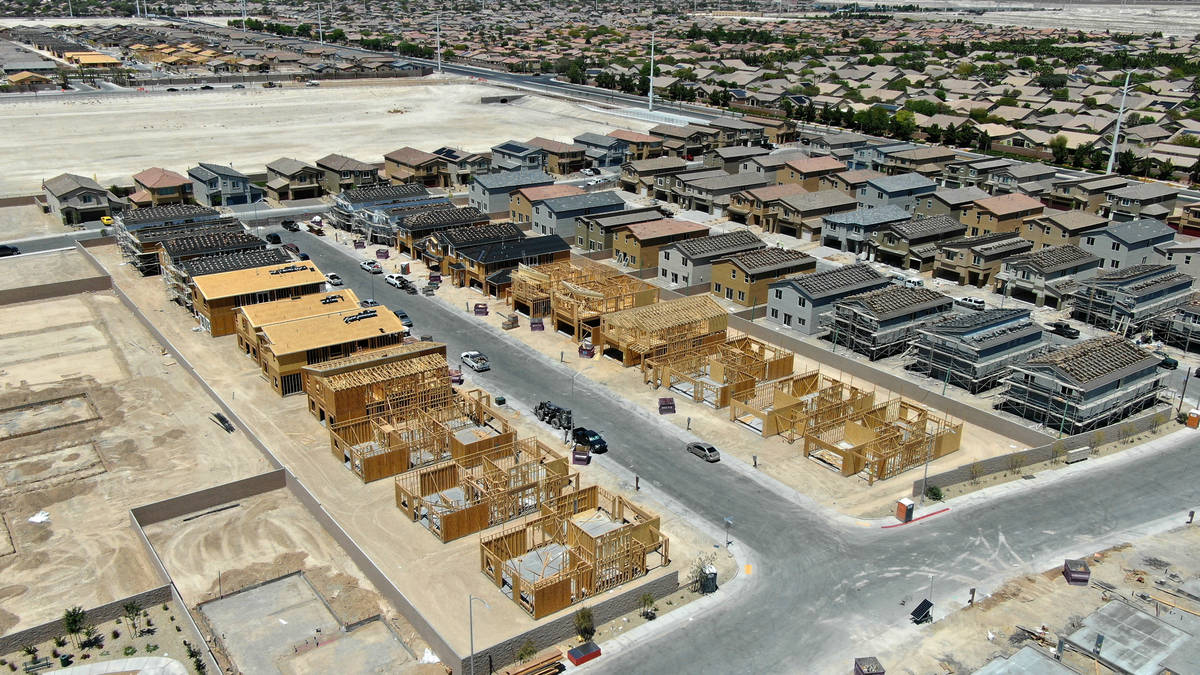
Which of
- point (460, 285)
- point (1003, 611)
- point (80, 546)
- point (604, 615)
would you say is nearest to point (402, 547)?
point (604, 615)

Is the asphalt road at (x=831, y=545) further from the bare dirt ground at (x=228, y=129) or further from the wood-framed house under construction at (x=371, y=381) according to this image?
the bare dirt ground at (x=228, y=129)

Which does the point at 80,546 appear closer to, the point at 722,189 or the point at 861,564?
the point at 861,564

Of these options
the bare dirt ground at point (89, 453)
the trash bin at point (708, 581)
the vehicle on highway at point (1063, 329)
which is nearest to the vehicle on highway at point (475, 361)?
the bare dirt ground at point (89, 453)

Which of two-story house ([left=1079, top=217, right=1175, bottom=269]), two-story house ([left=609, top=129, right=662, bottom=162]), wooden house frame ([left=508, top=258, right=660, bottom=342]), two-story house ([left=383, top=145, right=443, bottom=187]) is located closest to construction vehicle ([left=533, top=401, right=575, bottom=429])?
wooden house frame ([left=508, top=258, right=660, bottom=342])

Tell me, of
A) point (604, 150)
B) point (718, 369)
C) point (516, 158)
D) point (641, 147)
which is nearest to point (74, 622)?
point (718, 369)

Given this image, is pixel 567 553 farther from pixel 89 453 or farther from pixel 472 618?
pixel 89 453

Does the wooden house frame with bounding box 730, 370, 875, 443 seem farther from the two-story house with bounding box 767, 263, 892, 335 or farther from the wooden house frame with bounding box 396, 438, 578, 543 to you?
the wooden house frame with bounding box 396, 438, 578, 543
